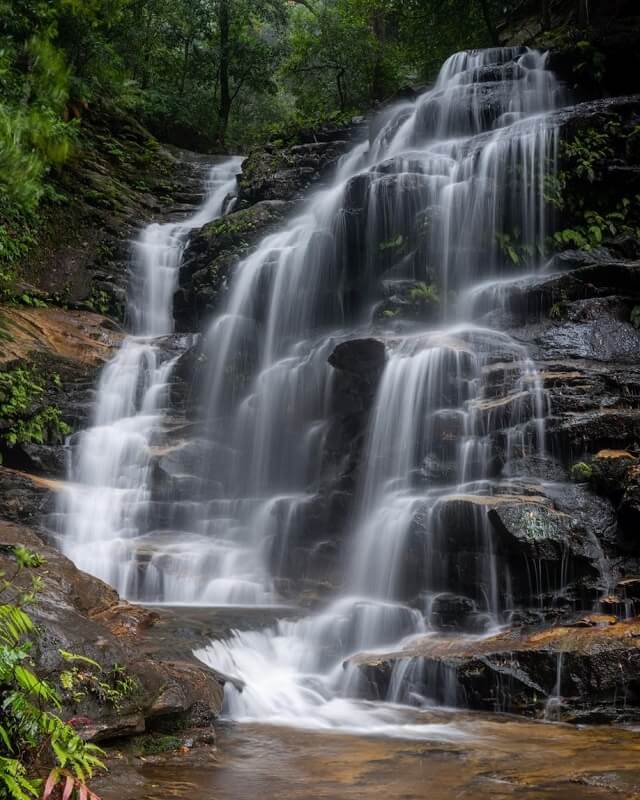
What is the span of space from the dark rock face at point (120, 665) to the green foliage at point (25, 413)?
6445 mm

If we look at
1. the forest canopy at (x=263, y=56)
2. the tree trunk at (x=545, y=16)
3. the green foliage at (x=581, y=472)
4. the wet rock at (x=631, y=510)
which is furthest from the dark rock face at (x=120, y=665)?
the tree trunk at (x=545, y=16)

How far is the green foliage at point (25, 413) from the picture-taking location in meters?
12.9

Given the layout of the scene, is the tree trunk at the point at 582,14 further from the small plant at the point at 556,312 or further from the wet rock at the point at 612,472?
the wet rock at the point at 612,472

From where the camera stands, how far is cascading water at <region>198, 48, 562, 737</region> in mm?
7840

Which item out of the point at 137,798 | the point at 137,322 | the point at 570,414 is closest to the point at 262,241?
the point at 137,322

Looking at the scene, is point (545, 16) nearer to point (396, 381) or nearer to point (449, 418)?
point (396, 381)

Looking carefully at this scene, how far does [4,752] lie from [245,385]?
1085 cm

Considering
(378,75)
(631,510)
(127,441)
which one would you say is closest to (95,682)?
(631,510)

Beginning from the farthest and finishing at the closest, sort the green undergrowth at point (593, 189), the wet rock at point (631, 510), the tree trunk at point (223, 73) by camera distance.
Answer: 1. the tree trunk at point (223, 73)
2. the green undergrowth at point (593, 189)
3. the wet rock at point (631, 510)

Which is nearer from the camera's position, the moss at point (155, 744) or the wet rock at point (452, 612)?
the moss at point (155, 744)

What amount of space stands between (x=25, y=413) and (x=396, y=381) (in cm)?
682

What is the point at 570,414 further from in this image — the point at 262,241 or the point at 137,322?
the point at 137,322

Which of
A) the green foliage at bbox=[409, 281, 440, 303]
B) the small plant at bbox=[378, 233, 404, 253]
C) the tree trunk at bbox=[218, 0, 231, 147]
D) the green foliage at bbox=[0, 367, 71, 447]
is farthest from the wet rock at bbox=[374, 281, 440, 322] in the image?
the tree trunk at bbox=[218, 0, 231, 147]

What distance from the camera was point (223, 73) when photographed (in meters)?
26.5
